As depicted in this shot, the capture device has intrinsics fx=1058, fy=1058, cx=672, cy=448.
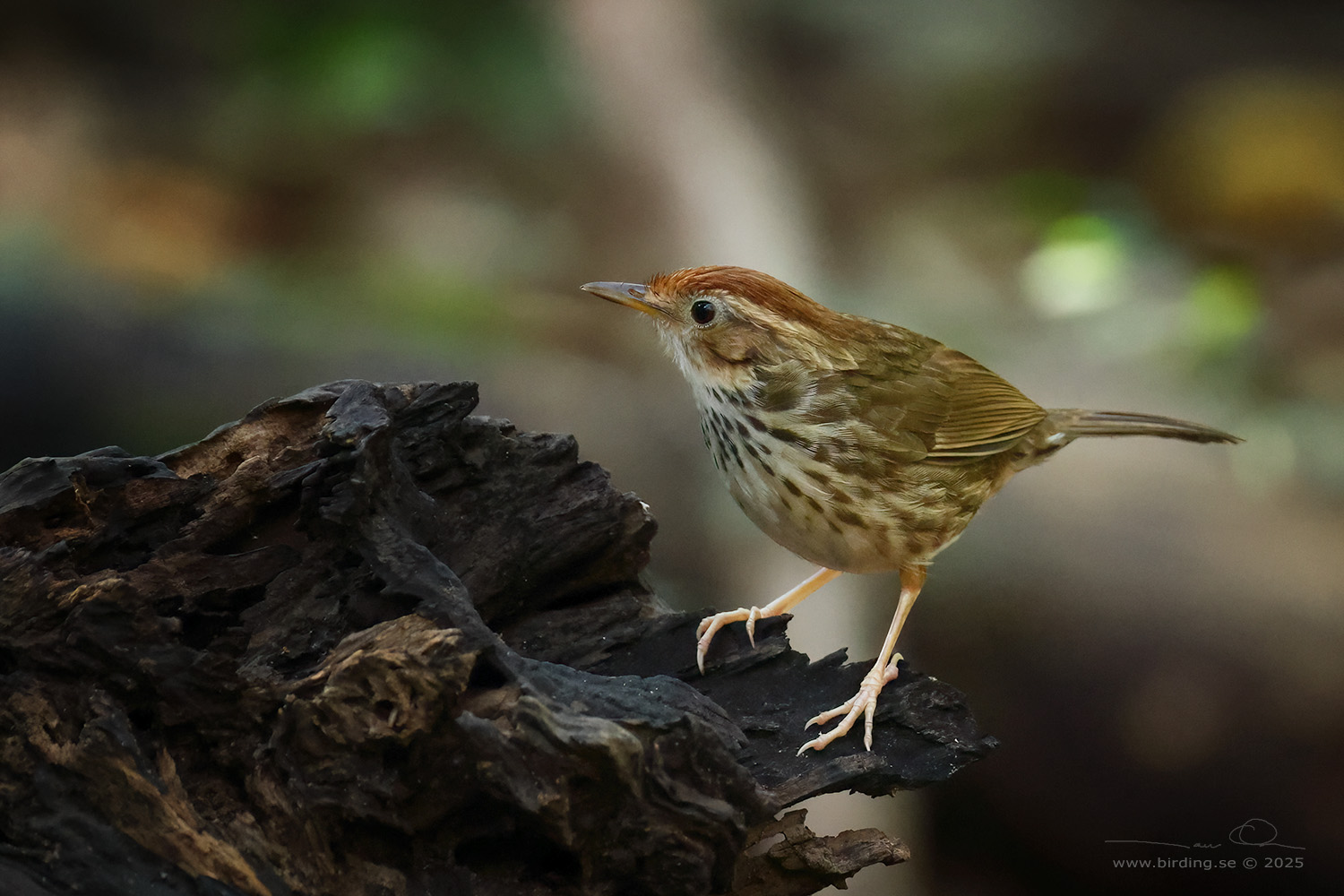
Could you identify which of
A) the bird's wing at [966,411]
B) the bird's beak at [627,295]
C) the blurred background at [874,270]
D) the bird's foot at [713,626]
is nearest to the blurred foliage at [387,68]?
the blurred background at [874,270]

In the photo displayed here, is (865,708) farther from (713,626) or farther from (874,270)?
(874,270)

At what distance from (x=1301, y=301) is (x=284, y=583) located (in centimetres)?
410

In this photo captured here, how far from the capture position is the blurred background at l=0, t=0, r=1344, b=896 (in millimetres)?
4059

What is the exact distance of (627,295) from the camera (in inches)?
117

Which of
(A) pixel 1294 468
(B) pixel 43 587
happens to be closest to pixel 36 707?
(B) pixel 43 587

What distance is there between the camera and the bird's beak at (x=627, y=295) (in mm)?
2965

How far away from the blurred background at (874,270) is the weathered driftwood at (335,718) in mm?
1858

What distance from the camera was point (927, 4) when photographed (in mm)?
4531

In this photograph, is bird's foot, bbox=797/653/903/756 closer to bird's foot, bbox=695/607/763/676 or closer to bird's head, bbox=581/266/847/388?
bird's foot, bbox=695/607/763/676

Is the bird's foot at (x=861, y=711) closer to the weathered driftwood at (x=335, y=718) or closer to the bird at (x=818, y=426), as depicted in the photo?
the weathered driftwood at (x=335, y=718)

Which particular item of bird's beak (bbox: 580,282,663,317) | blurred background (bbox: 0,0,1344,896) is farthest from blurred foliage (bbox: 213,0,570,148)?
bird's beak (bbox: 580,282,663,317)
